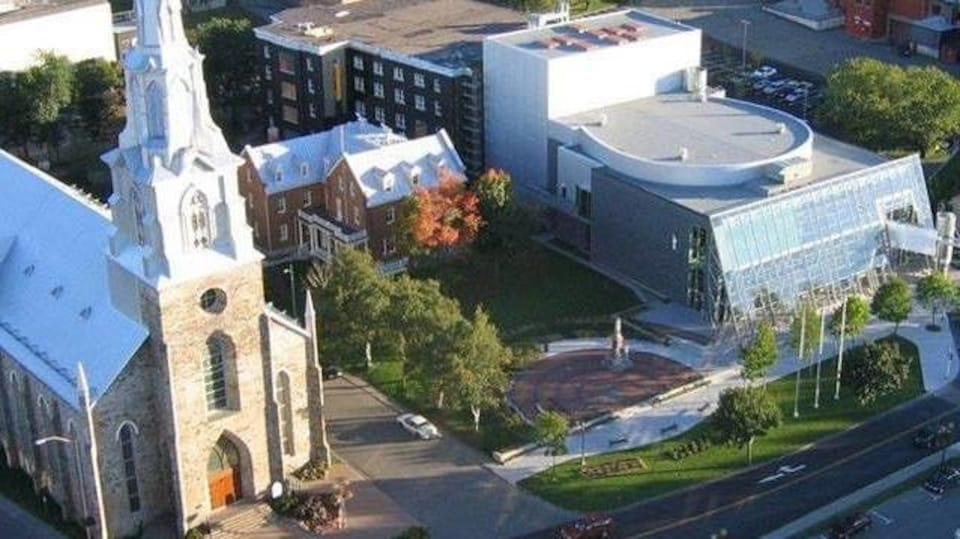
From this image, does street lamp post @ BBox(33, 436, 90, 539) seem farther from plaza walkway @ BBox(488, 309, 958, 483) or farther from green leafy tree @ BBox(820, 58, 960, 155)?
green leafy tree @ BBox(820, 58, 960, 155)

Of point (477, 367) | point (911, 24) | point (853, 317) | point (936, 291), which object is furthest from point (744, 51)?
point (477, 367)

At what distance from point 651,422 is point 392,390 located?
1633 cm

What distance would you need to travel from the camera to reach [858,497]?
74625 mm

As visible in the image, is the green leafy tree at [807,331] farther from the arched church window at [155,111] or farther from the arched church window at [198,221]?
the arched church window at [155,111]

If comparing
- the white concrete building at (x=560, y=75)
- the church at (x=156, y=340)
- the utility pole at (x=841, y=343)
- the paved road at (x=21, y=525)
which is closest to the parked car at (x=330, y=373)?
the church at (x=156, y=340)

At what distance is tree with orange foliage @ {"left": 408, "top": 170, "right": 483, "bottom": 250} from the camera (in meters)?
95.8

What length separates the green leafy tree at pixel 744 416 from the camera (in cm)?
7606

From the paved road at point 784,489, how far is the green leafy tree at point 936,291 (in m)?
10.4

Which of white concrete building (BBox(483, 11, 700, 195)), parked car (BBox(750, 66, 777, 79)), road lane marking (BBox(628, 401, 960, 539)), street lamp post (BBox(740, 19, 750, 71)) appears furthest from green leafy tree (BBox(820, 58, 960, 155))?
road lane marking (BBox(628, 401, 960, 539))

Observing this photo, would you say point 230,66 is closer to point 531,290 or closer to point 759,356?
point 531,290

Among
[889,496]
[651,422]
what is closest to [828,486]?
[889,496]

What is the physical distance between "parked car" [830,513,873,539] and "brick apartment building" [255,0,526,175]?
5517 centimetres

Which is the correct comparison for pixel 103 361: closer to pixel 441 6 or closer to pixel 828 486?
pixel 828 486

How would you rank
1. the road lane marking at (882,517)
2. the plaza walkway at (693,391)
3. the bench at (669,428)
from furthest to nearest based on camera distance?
1. the bench at (669,428)
2. the plaza walkway at (693,391)
3. the road lane marking at (882,517)
